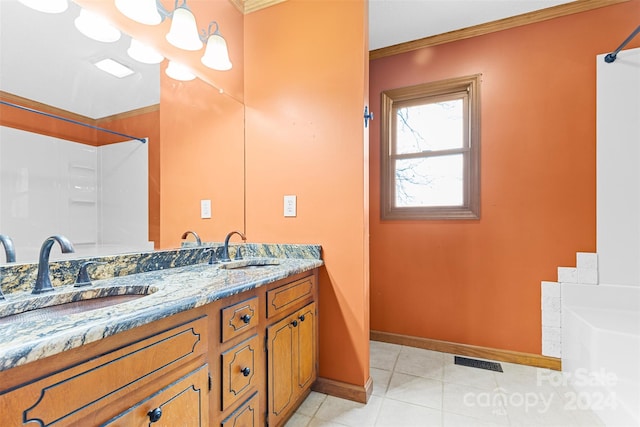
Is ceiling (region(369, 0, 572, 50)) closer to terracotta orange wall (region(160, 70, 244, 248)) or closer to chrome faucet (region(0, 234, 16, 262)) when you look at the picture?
terracotta orange wall (region(160, 70, 244, 248))

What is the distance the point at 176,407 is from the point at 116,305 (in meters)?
0.34

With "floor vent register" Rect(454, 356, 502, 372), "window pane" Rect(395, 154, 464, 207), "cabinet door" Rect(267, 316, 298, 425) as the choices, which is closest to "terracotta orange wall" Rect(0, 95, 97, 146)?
"cabinet door" Rect(267, 316, 298, 425)

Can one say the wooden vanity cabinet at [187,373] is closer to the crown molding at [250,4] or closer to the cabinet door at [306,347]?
the cabinet door at [306,347]

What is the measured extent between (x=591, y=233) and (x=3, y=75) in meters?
3.19

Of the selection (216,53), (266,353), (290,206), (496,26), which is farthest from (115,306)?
(496,26)

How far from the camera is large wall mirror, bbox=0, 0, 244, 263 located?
99 cm

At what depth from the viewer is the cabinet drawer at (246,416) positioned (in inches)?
42.3

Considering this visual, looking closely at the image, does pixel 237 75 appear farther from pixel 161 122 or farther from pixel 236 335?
pixel 236 335

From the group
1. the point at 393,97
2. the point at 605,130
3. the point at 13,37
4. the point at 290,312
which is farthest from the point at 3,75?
the point at 605,130

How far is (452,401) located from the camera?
1731 mm

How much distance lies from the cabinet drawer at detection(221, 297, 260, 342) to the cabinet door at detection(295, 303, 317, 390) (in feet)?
1.33

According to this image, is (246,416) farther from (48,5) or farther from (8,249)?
(48,5)

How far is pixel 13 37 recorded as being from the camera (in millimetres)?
991

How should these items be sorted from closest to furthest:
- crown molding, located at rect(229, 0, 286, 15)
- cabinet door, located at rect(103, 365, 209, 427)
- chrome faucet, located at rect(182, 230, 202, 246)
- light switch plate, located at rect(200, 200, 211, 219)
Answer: cabinet door, located at rect(103, 365, 209, 427), chrome faucet, located at rect(182, 230, 202, 246), light switch plate, located at rect(200, 200, 211, 219), crown molding, located at rect(229, 0, 286, 15)
